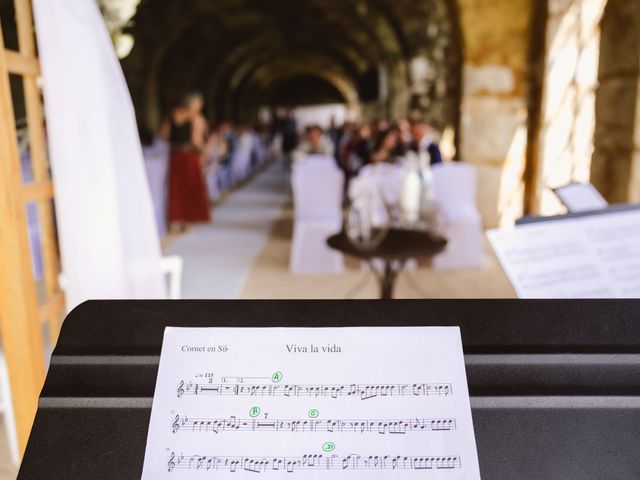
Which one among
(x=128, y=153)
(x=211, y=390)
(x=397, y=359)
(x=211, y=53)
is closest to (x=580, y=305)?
(x=397, y=359)

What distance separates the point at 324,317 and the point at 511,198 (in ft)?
16.5

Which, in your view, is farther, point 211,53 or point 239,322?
point 211,53

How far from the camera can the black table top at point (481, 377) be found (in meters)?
0.74

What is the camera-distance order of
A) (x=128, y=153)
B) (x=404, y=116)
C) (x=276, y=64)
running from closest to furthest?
(x=128, y=153) → (x=404, y=116) → (x=276, y=64)

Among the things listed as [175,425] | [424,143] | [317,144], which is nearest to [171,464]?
[175,425]

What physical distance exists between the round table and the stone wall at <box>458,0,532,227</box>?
2220mm

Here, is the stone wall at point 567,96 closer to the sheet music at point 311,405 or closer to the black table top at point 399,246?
the black table top at point 399,246

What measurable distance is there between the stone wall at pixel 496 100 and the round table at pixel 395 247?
2220 millimetres

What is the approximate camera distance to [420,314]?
83cm

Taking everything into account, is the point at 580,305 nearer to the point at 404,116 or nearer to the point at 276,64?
the point at 404,116

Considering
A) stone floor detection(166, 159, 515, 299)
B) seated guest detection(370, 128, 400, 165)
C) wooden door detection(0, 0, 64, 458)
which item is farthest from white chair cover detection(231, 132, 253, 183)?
wooden door detection(0, 0, 64, 458)

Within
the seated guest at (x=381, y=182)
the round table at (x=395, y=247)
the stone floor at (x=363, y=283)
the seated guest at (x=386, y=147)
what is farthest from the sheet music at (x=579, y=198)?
the seated guest at (x=386, y=147)

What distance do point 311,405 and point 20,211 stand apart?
1.21 meters

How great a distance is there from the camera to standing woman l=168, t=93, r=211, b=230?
6207 mm
